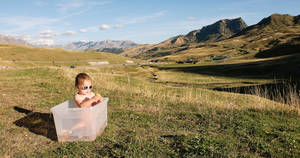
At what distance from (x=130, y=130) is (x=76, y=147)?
1686 millimetres

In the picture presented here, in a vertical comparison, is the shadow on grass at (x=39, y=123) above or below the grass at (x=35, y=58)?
below

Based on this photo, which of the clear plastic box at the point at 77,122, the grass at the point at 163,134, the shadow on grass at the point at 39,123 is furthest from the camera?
the shadow on grass at the point at 39,123

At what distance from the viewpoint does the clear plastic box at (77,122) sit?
4719 mm

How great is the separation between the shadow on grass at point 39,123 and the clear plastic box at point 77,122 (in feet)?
1.99

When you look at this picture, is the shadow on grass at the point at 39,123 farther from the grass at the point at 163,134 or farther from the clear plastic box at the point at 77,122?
the clear plastic box at the point at 77,122

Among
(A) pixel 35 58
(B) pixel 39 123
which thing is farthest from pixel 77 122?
(A) pixel 35 58

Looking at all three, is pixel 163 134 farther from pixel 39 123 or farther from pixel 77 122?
pixel 39 123

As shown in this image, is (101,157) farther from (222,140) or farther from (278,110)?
(278,110)

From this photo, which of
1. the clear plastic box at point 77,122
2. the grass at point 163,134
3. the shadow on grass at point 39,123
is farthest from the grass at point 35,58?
the clear plastic box at point 77,122

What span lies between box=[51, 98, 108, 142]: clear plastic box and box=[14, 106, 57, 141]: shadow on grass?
606 mm

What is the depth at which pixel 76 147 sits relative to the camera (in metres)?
4.67

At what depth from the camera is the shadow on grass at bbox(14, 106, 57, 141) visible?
5.58m

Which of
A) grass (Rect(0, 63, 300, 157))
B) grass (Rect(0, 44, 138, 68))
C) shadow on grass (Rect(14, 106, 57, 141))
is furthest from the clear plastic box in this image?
grass (Rect(0, 44, 138, 68))

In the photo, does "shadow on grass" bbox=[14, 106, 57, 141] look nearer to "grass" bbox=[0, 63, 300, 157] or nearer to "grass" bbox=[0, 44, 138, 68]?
"grass" bbox=[0, 63, 300, 157]
